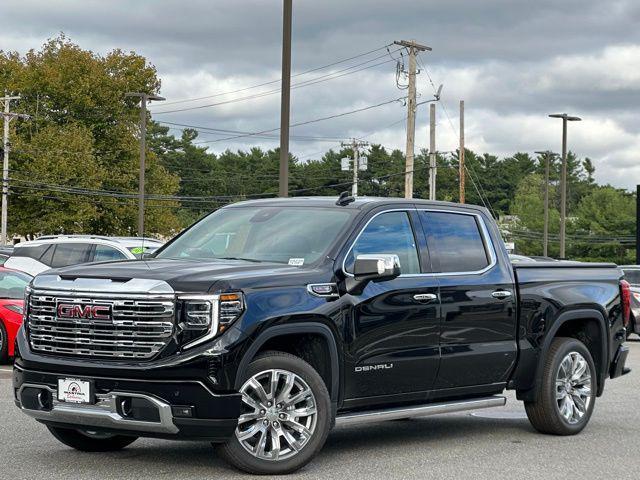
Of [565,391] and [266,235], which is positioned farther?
[565,391]

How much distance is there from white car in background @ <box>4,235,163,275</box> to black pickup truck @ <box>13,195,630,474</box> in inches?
569

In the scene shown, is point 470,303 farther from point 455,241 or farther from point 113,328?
point 113,328

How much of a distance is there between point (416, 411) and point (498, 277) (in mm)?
1443

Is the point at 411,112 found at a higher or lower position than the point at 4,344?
higher

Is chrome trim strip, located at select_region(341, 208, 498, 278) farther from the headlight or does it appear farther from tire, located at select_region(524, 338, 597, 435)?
the headlight

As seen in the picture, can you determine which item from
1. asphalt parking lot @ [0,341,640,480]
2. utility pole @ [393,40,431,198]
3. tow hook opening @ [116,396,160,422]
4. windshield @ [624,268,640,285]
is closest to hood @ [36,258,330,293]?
tow hook opening @ [116,396,160,422]

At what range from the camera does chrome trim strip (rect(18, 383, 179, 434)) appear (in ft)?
23.5

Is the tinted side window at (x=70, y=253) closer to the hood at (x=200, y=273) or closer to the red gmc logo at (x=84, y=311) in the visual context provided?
the hood at (x=200, y=273)

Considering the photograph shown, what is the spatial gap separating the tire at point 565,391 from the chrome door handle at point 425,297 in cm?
159

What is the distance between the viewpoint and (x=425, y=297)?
8.68m

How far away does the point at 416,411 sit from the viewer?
8609 millimetres

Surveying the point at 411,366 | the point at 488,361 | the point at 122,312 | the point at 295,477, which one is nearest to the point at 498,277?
the point at 488,361

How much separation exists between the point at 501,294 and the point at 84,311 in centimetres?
348

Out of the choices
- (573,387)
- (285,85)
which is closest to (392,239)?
(573,387)
